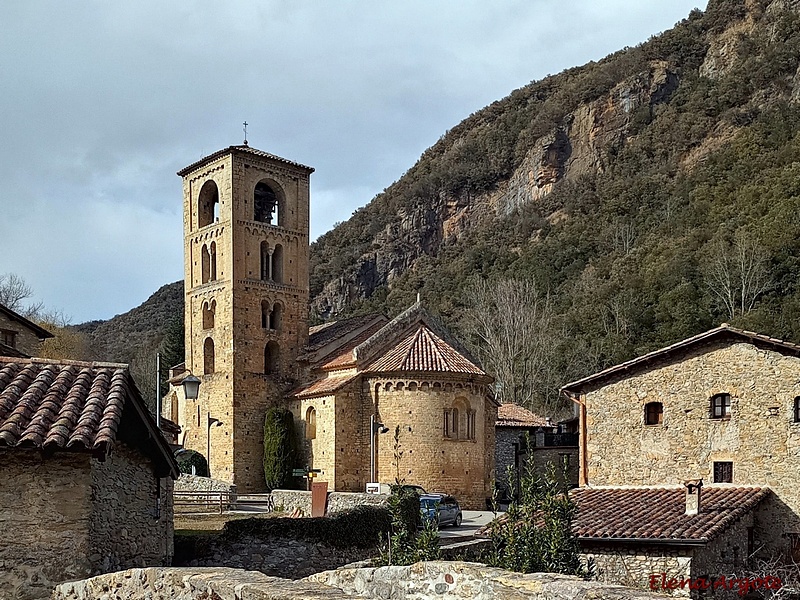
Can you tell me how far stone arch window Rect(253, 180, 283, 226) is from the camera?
1738 inches

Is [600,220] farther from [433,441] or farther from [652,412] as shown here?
[652,412]

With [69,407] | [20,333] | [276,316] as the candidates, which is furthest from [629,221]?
[69,407]

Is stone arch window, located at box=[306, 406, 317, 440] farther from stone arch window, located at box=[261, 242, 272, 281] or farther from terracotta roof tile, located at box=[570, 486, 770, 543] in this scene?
terracotta roof tile, located at box=[570, 486, 770, 543]

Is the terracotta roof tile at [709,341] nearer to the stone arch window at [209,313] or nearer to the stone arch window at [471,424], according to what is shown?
the stone arch window at [471,424]

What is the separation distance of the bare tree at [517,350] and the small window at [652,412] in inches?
1316

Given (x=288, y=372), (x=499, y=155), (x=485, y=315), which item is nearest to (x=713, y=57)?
(x=499, y=155)

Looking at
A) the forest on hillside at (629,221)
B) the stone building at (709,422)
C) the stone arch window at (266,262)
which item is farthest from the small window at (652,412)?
the forest on hillside at (629,221)

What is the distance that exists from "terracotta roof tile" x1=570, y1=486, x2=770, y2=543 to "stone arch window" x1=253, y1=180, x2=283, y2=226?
25184 mm

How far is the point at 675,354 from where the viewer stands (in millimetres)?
24156

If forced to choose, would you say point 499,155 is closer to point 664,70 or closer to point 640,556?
point 664,70

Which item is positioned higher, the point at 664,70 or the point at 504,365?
the point at 664,70

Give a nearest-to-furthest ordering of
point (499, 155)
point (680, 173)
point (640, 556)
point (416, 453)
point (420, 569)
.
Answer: point (420, 569)
point (640, 556)
point (416, 453)
point (680, 173)
point (499, 155)

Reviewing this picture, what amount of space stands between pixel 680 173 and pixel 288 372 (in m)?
58.3

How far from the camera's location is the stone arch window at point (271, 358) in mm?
43062
